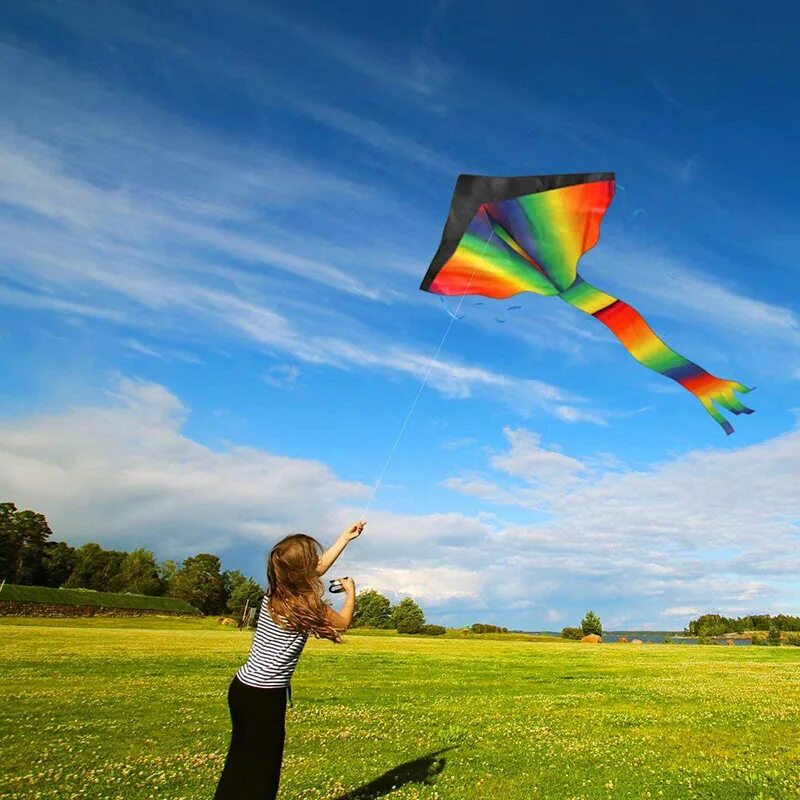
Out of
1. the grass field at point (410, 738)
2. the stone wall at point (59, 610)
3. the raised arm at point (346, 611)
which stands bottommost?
the stone wall at point (59, 610)

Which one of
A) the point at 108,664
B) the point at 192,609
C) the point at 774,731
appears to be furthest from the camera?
the point at 192,609

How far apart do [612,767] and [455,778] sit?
2664mm

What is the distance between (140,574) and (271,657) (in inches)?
4996

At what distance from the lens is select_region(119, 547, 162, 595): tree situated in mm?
112375

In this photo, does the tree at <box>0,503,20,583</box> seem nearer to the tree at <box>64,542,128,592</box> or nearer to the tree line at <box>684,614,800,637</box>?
the tree at <box>64,542,128,592</box>

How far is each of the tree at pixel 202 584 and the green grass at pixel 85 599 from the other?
18.1 m

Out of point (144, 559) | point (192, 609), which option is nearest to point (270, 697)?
point (192, 609)

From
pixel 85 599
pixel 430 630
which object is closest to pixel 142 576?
pixel 85 599

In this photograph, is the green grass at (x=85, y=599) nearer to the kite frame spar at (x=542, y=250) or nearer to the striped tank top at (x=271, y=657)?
the kite frame spar at (x=542, y=250)

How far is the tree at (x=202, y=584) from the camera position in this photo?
111625 millimetres

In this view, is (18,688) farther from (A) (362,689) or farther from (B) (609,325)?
(B) (609,325)

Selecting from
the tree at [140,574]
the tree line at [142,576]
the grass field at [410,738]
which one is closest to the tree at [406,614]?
the tree line at [142,576]

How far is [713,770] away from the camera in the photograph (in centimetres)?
905

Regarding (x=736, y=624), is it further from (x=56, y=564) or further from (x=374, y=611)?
(x=56, y=564)
